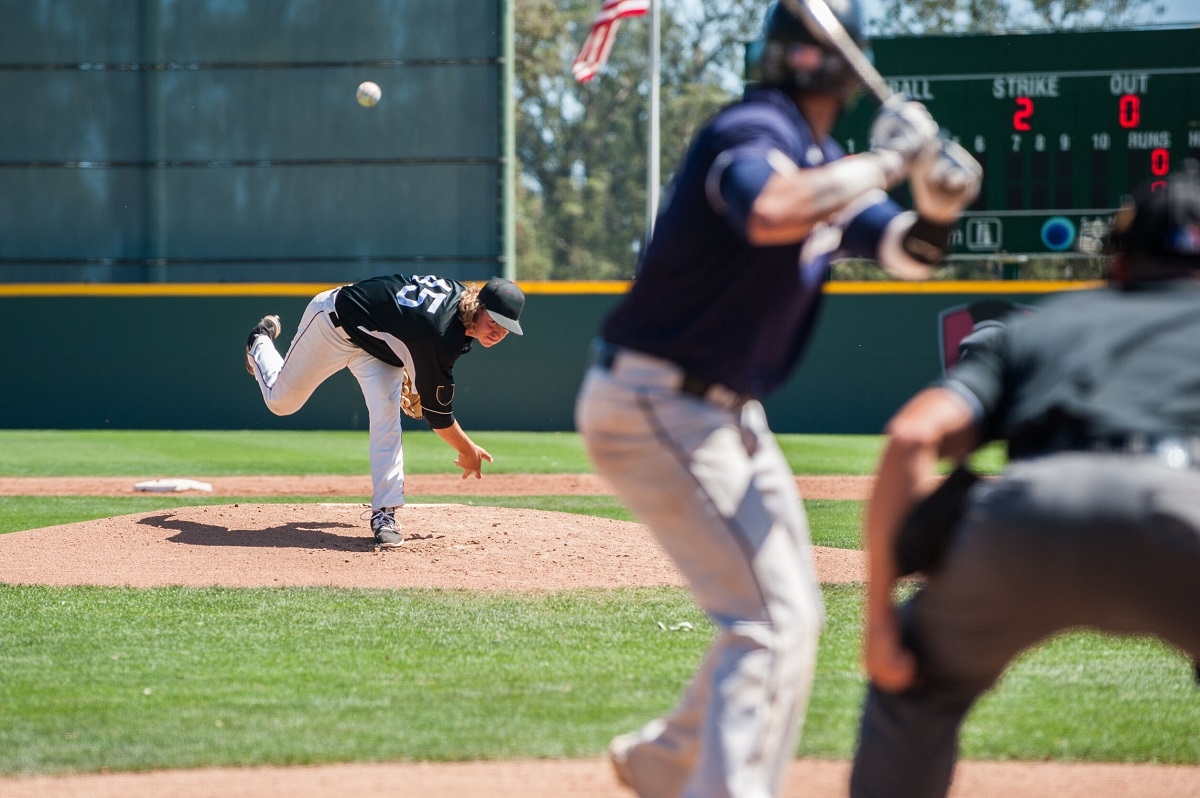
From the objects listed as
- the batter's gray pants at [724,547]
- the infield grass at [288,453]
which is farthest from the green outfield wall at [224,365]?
the batter's gray pants at [724,547]

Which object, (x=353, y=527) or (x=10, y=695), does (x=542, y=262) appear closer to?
(x=353, y=527)

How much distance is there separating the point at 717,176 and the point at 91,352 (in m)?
17.9

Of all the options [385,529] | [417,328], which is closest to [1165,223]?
[417,328]

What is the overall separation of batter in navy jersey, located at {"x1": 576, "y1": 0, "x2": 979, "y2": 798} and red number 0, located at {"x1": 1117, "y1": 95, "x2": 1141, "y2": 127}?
1353 centimetres

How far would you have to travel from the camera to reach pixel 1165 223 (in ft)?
7.66

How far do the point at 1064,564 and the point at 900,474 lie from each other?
0.30m

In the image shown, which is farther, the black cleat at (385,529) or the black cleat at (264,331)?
the black cleat at (264,331)

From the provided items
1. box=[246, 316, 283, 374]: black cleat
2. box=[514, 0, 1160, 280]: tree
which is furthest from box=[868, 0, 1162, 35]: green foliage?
box=[246, 316, 283, 374]: black cleat

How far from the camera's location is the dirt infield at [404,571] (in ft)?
12.0

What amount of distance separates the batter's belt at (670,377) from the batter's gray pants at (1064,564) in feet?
1.86

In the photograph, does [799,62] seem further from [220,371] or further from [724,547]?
[220,371]

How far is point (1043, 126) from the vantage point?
15.3m

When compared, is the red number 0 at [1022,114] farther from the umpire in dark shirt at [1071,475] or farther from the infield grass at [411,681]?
the umpire in dark shirt at [1071,475]

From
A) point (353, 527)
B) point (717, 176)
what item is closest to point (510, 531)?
point (353, 527)
